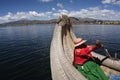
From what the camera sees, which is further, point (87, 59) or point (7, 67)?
point (7, 67)

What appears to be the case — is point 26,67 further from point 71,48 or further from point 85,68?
point 85,68

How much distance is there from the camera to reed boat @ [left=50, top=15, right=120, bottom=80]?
270 inches

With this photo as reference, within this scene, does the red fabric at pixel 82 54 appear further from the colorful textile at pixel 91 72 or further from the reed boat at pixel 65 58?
the reed boat at pixel 65 58

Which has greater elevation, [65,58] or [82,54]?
[82,54]

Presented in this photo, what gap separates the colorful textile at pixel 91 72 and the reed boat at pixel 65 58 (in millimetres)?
686

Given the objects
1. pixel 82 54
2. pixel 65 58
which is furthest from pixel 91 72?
pixel 65 58

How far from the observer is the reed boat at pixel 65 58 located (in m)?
6.85

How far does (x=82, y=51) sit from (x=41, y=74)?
764 cm

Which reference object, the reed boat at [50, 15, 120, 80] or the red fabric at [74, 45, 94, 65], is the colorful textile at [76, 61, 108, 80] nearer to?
the red fabric at [74, 45, 94, 65]

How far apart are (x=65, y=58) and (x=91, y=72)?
1610 millimetres

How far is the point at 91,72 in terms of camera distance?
6.98 meters

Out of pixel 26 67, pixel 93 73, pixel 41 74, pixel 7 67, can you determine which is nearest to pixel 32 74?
pixel 41 74

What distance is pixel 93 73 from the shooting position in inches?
272

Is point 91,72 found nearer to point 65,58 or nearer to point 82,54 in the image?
point 82,54
